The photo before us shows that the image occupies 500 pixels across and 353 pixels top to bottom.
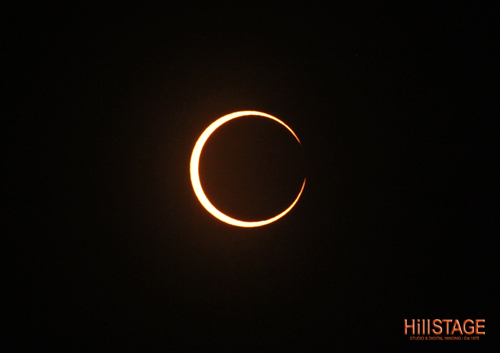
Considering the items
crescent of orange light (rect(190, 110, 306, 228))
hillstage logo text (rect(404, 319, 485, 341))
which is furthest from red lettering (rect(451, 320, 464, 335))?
crescent of orange light (rect(190, 110, 306, 228))

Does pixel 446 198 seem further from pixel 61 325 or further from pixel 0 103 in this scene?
pixel 0 103

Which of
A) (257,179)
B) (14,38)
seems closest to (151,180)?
(257,179)

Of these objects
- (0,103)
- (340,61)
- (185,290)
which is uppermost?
(340,61)

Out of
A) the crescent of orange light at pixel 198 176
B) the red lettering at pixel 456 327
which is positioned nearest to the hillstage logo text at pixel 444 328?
the red lettering at pixel 456 327

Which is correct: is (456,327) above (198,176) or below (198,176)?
below

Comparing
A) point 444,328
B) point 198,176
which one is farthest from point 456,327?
point 198,176

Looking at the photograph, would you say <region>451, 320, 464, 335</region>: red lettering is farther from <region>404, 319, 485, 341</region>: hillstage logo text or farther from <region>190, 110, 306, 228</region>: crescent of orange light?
<region>190, 110, 306, 228</region>: crescent of orange light

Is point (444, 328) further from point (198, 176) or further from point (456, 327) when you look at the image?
point (198, 176)

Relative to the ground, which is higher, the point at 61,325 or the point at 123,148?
the point at 123,148
